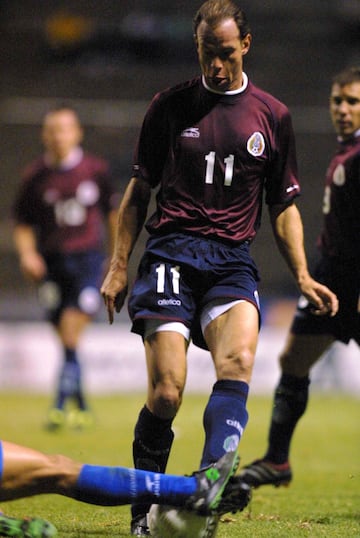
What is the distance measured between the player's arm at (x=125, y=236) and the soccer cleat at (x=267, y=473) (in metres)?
1.86

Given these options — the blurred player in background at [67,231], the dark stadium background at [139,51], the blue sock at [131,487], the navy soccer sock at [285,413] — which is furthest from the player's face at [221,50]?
the dark stadium background at [139,51]

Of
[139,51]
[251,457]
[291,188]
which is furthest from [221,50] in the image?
[139,51]

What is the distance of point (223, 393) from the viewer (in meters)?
4.52

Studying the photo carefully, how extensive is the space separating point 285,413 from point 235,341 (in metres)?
2.25

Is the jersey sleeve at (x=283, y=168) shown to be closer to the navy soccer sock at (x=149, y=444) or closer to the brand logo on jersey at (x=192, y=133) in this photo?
the brand logo on jersey at (x=192, y=133)

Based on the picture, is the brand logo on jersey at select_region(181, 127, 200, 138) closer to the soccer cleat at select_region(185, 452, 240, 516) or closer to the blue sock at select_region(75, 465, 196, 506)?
the soccer cleat at select_region(185, 452, 240, 516)

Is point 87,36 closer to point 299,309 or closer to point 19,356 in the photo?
point 19,356

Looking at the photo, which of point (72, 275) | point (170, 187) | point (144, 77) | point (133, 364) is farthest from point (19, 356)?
point (170, 187)

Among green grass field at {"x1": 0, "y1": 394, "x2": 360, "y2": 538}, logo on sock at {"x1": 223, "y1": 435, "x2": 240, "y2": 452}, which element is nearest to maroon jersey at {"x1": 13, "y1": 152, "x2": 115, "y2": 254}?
green grass field at {"x1": 0, "y1": 394, "x2": 360, "y2": 538}

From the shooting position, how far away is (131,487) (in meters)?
3.91

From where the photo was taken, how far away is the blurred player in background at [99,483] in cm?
384

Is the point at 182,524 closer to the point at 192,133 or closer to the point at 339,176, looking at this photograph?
the point at 192,133

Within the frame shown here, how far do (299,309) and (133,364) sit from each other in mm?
8716

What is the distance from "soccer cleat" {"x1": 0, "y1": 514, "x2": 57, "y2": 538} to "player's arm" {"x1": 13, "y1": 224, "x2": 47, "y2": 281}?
20.6ft
